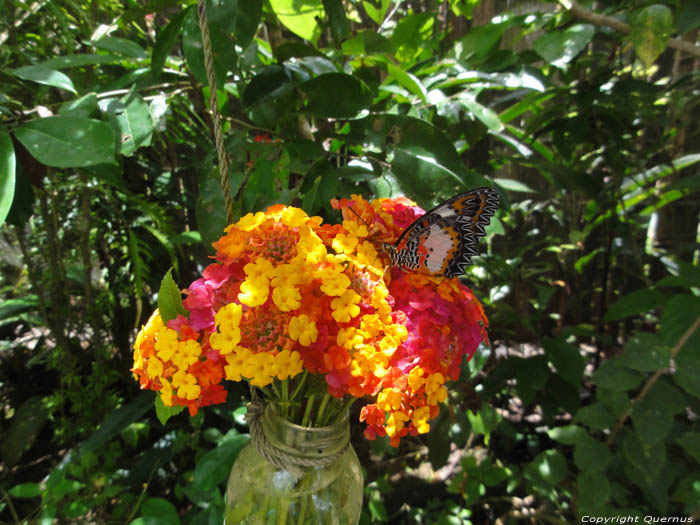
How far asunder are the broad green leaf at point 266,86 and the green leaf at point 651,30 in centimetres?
67

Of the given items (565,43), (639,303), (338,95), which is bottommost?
(639,303)

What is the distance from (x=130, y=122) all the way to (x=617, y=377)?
1.21 m

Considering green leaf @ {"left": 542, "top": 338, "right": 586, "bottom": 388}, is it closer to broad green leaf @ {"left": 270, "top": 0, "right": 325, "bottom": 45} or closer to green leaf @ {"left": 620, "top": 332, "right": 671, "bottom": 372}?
green leaf @ {"left": 620, "top": 332, "right": 671, "bottom": 372}

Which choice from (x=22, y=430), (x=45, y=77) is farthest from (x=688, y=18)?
(x=22, y=430)

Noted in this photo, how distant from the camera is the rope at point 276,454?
1.66 feet

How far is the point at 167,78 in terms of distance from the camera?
3.12 ft

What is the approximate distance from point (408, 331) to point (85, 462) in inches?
A: 43.8

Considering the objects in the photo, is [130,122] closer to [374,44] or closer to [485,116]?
[374,44]

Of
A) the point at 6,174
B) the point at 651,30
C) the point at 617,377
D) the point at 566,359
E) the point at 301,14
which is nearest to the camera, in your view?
the point at 6,174

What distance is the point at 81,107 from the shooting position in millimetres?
695

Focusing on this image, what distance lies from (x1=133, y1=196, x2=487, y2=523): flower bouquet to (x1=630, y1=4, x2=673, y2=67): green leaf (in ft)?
2.06

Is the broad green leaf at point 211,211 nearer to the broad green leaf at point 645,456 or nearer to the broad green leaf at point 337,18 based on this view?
the broad green leaf at point 337,18

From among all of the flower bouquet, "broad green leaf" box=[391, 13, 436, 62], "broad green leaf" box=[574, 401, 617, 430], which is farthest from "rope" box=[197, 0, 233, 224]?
"broad green leaf" box=[574, 401, 617, 430]

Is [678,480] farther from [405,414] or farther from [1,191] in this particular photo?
[1,191]
